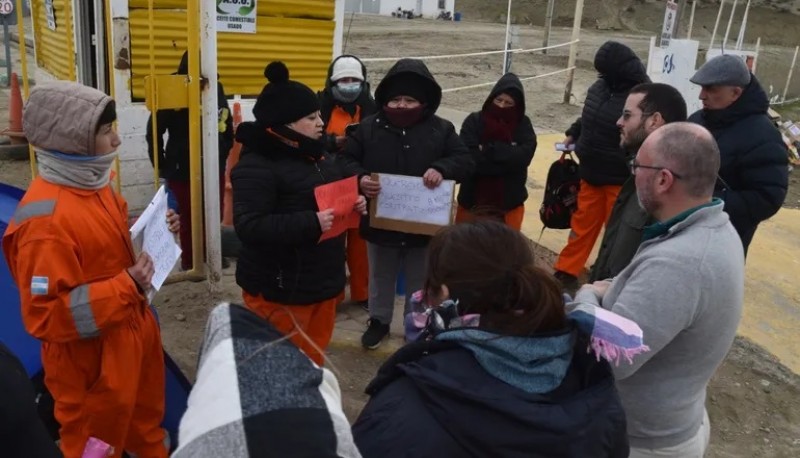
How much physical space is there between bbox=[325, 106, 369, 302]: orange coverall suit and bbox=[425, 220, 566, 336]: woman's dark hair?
3325mm

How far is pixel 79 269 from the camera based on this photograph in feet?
7.87

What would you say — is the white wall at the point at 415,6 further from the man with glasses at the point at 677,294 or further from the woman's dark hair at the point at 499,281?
the woman's dark hair at the point at 499,281

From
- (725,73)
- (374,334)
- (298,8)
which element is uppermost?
(298,8)

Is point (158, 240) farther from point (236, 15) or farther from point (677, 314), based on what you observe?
point (236, 15)

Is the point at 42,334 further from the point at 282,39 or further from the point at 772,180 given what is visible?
the point at 282,39

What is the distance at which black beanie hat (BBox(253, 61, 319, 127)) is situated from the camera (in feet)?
10.3

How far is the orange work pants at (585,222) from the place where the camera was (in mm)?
5316

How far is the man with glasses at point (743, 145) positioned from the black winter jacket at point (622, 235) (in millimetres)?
965

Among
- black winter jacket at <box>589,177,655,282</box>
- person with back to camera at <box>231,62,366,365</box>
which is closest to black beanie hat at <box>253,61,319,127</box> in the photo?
person with back to camera at <box>231,62,366,365</box>

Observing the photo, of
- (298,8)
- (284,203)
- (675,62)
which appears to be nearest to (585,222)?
(284,203)

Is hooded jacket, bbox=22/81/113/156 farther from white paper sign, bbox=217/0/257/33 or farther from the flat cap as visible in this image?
white paper sign, bbox=217/0/257/33

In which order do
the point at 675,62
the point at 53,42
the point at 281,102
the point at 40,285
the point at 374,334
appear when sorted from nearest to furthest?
1. the point at 40,285
2. the point at 281,102
3. the point at 374,334
4. the point at 53,42
5. the point at 675,62

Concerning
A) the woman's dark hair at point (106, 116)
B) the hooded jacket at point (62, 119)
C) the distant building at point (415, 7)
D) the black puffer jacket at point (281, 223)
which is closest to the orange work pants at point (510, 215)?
the black puffer jacket at point (281, 223)

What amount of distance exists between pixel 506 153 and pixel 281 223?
82.4 inches
